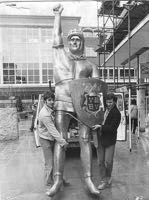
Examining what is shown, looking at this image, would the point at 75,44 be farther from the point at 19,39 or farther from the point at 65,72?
the point at 19,39

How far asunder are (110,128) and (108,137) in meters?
0.16

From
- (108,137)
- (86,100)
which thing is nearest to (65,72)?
(86,100)

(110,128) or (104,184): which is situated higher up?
(110,128)

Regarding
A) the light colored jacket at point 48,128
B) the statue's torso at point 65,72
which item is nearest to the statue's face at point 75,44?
the statue's torso at point 65,72

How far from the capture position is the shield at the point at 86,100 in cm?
467

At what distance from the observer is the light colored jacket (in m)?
4.61

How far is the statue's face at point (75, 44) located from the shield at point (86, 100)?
21.8 inches

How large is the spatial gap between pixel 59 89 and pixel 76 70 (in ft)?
1.28

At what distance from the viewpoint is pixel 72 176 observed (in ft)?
19.6

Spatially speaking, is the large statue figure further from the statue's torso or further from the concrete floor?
the concrete floor

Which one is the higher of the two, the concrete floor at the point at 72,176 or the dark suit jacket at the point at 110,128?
the dark suit jacket at the point at 110,128

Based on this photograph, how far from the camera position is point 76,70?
4.92m

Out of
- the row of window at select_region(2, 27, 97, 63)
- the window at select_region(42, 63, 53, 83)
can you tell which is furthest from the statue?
the window at select_region(42, 63, 53, 83)

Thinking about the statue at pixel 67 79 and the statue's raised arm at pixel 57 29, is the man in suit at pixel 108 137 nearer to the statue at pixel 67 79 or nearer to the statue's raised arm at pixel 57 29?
the statue at pixel 67 79
